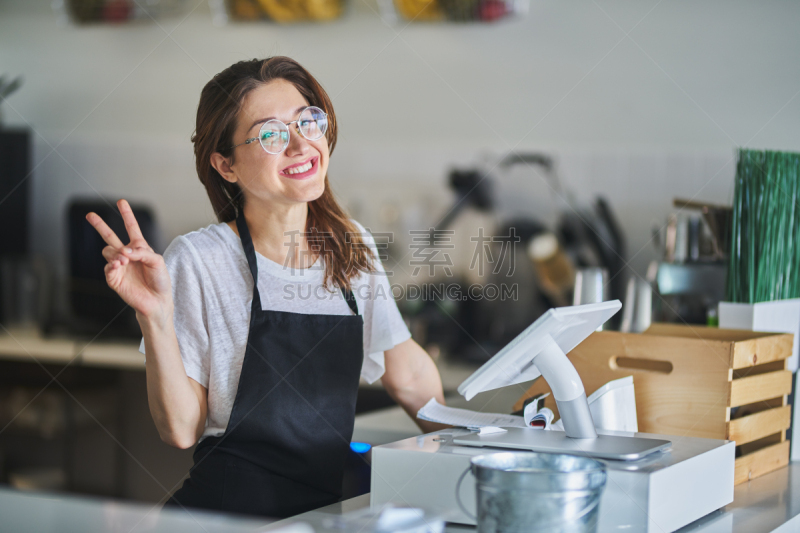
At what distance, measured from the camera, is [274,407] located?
1.24 metres

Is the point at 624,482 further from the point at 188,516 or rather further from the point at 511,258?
the point at 511,258

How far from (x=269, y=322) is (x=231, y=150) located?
306 millimetres

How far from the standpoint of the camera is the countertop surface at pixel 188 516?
57 centimetres

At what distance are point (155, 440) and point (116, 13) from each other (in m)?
1.81

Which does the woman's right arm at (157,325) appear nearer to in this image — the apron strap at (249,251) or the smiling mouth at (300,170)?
the apron strap at (249,251)

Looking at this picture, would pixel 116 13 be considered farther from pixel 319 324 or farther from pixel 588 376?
pixel 588 376

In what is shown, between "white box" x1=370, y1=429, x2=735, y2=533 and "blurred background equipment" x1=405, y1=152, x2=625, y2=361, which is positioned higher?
"blurred background equipment" x1=405, y1=152, x2=625, y2=361

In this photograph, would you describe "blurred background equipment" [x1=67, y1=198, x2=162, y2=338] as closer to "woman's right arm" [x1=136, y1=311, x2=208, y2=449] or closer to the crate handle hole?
"woman's right arm" [x1=136, y1=311, x2=208, y2=449]

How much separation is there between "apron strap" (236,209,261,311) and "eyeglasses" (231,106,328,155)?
13 centimetres

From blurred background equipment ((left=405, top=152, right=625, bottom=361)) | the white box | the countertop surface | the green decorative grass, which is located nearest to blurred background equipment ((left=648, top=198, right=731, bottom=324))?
blurred background equipment ((left=405, top=152, right=625, bottom=361))

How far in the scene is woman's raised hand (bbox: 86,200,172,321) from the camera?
1.03 m

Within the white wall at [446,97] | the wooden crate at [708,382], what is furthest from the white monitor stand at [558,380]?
the white wall at [446,97]

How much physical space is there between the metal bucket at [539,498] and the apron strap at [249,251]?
63 centimetres

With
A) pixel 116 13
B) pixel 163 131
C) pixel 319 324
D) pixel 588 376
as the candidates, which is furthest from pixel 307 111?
pixel 116 13
